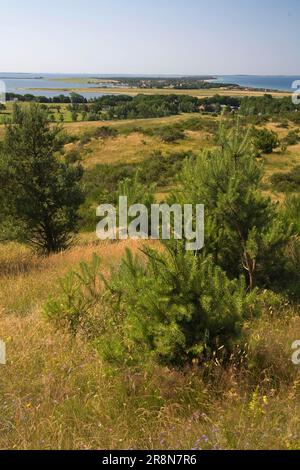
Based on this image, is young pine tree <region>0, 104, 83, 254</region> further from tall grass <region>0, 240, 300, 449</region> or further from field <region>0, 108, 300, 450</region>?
tall grass <region>0, 240, 300, 449</region>

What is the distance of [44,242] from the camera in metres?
13.0

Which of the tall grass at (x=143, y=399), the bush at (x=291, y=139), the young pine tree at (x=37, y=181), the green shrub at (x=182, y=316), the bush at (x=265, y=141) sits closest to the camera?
the tall grass at (x=143, y=399)

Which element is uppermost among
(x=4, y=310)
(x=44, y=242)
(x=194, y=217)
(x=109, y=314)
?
(x=194, y=217)

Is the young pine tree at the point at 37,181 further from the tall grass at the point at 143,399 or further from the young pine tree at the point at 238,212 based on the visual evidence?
the tall grass at the point at 143,399

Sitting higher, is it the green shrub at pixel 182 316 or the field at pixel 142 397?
the green shrub at pixel 182 316

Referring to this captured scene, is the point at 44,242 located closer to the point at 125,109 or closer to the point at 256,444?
the point at 256,444

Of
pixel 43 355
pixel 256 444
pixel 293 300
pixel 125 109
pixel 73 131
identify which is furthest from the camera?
pixel 125 109

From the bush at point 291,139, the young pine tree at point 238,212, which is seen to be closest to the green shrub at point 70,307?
the young pine tree at point 238,212

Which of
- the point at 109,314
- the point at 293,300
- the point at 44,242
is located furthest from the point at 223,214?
the point at 44,242

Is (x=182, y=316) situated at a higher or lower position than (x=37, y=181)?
higher

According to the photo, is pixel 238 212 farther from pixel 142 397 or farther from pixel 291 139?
pixel 291 139

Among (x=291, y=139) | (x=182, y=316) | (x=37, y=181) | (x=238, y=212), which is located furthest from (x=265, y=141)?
(x=182, y=316)
